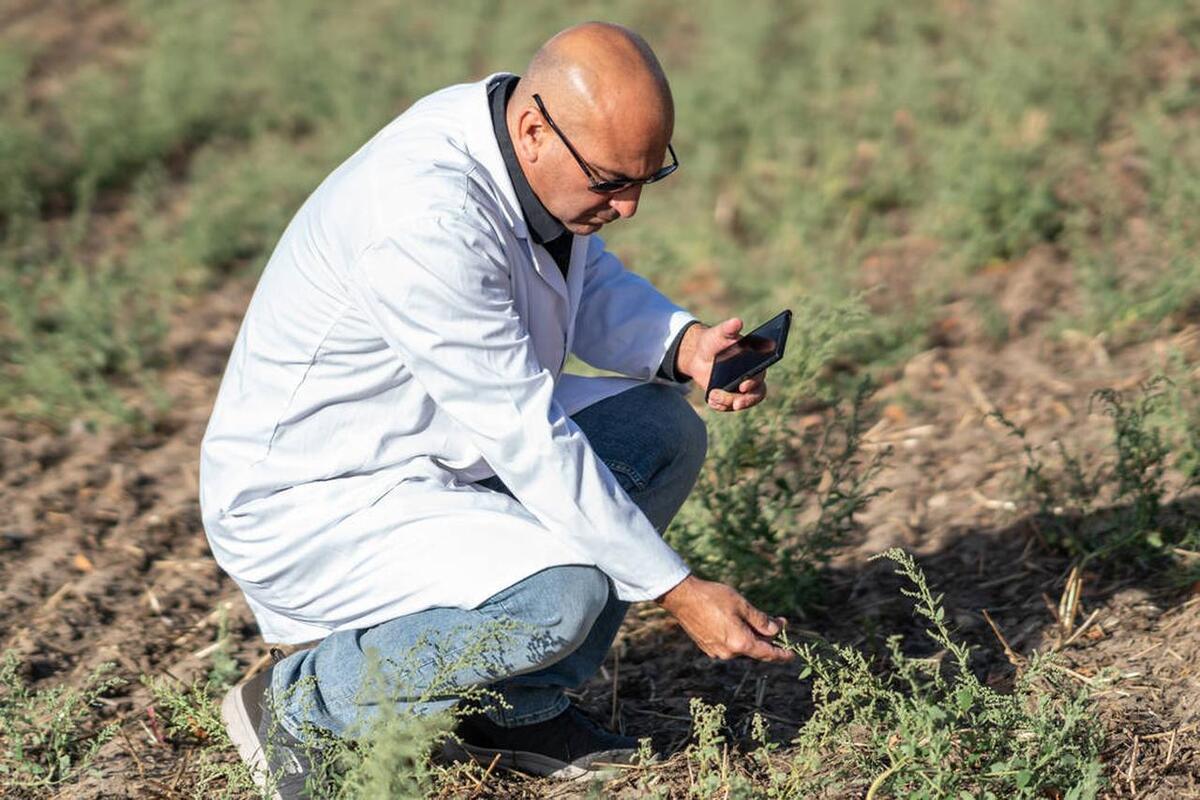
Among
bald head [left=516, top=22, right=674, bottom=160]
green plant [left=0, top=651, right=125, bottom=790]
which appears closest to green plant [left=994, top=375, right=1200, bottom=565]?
bald head [left=516, top=22, right=674, bottom=160]

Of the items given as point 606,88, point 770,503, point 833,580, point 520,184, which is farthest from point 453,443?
point 833,580

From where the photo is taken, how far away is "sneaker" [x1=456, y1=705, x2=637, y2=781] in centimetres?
276

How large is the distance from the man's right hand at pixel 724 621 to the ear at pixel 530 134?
31.4 inches

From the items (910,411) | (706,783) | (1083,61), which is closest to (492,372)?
(706,783)

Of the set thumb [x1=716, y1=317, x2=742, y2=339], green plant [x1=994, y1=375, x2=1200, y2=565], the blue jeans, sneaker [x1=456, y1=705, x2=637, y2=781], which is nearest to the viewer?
the blue jeans

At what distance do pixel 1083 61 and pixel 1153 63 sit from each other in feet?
1.68

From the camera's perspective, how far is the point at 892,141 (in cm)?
592

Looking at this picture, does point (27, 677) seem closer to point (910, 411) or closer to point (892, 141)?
point (910, 411)

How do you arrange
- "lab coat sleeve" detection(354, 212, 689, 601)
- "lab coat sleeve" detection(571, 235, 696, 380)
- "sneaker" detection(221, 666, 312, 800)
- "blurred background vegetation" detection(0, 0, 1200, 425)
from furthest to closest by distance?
1. "blurred background vegetation" detection(0, 0, 1200, 425)
2. "lab coat sleeve" detection(571, 235, 696, 380)
3. "sneaker" detection(221, 666, 312, 800)
4. "lab coat sleeve" detection(354, 212, 689, 601)

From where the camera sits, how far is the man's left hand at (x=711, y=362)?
2836 millimetres

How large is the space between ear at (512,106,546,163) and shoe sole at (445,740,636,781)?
1136 millimetres

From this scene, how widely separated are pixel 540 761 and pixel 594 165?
116 centimetres

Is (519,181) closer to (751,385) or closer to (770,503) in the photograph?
(751,385)

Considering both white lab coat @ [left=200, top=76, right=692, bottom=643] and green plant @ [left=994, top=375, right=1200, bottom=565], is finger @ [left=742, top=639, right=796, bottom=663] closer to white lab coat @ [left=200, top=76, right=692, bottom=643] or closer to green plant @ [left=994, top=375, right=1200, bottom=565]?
white lab coat @ [left=200, top=76, right=692, bottom=643]
